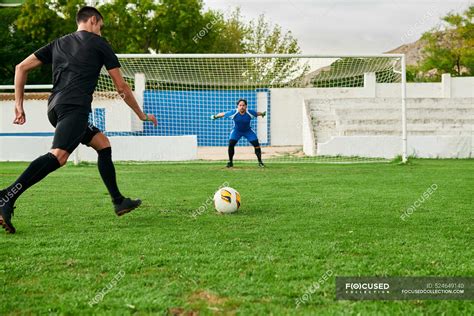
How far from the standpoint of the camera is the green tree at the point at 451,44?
4588 centimetres

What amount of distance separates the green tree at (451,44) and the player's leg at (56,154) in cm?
4438

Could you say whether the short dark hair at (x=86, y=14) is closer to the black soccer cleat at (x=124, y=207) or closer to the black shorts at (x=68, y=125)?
the black shorts at (x=68, y=125)

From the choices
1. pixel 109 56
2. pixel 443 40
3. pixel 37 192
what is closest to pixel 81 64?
pixel 109 56

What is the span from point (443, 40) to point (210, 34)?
70.2ft

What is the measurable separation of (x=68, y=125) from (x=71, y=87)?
378 millimetres

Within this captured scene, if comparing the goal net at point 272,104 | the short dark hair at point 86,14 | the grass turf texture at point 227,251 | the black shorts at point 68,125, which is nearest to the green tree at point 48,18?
the goal net at point 272,104

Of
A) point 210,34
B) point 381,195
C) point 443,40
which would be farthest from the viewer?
point 443,40

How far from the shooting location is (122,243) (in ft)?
14.2

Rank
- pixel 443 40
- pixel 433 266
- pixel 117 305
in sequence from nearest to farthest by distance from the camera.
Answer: pixel 117 305
pixel 433 266
pixel 443 40

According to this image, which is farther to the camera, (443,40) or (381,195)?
(443,40)

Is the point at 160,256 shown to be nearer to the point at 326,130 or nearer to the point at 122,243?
the point at 122,243

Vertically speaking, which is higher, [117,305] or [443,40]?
[443,40]

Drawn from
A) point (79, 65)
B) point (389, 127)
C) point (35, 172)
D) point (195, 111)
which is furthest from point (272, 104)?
point (35, 172)

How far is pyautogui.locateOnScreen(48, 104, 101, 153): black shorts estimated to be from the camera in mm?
5176
